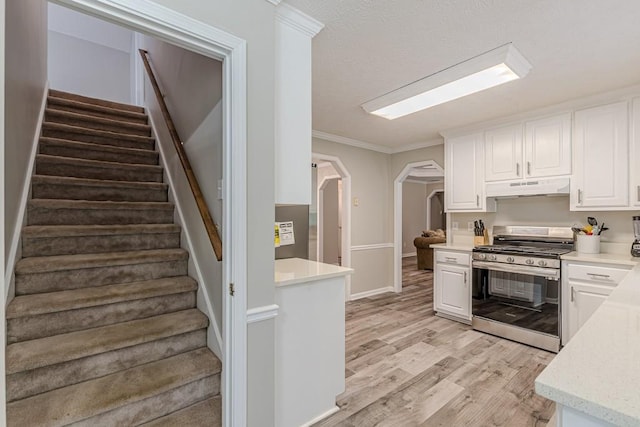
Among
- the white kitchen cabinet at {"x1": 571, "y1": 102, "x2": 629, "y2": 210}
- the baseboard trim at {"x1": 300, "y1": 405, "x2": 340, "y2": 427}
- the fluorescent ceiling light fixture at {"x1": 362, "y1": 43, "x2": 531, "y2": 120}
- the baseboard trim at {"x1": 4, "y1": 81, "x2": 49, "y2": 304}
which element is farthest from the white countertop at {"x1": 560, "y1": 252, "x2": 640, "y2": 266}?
the baseboard trim at {"x1": 4, "y1": 81, "x2": 49, "y2": 304}

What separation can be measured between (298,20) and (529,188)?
291 cm

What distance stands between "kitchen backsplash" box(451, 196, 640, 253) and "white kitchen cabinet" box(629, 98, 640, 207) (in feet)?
1.20

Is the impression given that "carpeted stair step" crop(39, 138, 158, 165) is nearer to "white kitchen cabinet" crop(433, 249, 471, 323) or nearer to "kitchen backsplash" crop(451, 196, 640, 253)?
"white kitchen cabinet" crop(433, 249, 471, 323)

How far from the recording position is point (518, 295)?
3121 millimetres

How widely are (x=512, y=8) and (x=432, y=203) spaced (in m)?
8.48

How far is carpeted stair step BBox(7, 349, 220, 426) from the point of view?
1424mm

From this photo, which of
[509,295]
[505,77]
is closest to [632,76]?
[505,77]

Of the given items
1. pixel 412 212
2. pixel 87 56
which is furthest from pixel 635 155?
pixel 412 212

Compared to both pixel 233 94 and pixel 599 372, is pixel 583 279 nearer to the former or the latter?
pixel 599 372

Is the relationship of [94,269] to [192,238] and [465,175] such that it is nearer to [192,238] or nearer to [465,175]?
[192,238]

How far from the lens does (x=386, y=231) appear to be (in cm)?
518

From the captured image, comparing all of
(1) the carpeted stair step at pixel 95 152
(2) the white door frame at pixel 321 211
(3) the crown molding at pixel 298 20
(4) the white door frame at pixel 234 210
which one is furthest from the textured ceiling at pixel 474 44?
(2) the white door frame at pixel 321 211

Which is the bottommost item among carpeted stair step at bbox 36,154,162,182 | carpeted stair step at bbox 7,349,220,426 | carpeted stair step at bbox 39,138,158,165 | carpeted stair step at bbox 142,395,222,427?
carpeted stair step at bbox 142,395,222,427

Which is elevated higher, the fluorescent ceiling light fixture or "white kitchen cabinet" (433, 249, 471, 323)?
the fluorescent ceiling light fixture
